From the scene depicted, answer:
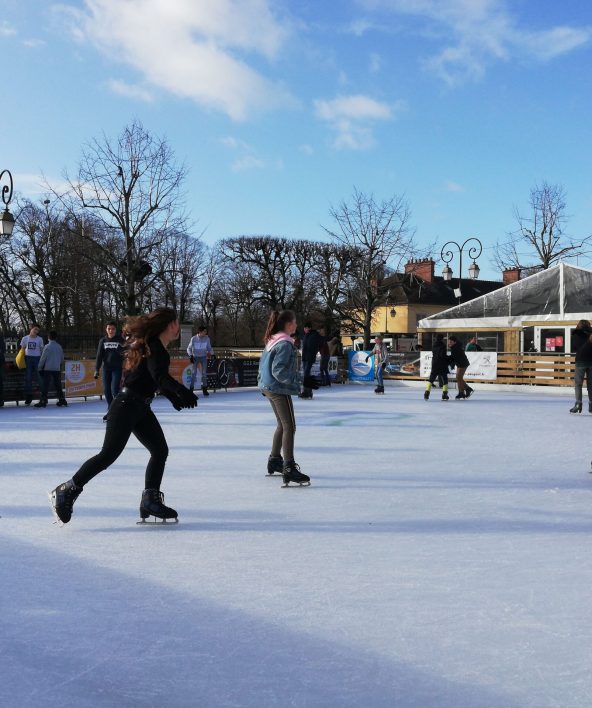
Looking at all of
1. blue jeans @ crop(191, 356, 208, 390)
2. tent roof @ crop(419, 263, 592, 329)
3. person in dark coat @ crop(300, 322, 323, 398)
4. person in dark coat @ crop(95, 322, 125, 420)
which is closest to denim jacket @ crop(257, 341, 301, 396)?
person in dark coat @ crop(95, 322, 125, 420)

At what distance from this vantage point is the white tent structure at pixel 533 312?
23734 mm

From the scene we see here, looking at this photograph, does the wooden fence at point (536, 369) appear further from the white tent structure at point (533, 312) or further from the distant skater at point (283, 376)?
the distant skater at point (283, 376)

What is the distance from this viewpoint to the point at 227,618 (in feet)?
10.4

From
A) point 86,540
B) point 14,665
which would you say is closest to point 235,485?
point 86,540

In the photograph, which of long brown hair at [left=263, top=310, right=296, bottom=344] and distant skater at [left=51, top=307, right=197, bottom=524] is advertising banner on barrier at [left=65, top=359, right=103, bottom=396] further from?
distant skater at [left=51, top=307, right=197, bottom=524]

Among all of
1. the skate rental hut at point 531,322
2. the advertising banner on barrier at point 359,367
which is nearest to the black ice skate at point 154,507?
the skate rental hut at point 531,322

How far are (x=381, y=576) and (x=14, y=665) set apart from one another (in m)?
1.83

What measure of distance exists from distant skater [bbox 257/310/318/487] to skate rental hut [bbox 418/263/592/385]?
1586 centimetres

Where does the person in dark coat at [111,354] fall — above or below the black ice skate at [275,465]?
above

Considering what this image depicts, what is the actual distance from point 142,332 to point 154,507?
1.17m

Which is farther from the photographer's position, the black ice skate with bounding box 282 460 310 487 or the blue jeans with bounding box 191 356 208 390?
the blue jeans with bounding box 191 356 208 390

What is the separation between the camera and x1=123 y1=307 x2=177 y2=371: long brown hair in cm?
461

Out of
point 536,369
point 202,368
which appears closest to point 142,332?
point 202,368

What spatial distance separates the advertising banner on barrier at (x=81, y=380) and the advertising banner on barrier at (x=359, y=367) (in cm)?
907
